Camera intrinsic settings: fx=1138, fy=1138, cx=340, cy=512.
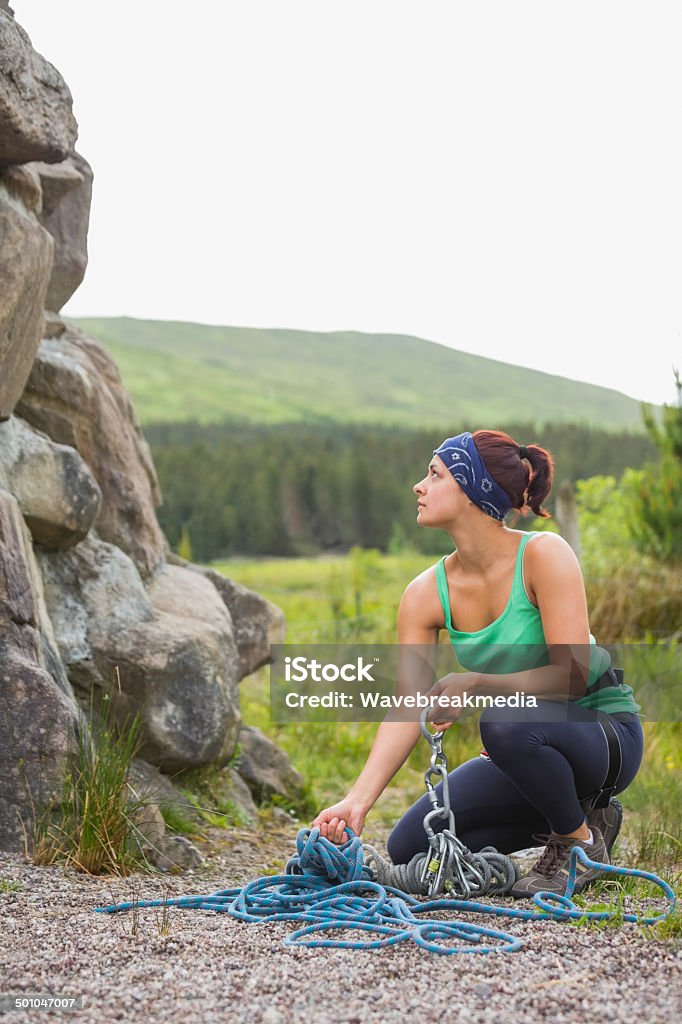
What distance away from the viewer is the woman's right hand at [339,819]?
3.41m

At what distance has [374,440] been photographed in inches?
1463

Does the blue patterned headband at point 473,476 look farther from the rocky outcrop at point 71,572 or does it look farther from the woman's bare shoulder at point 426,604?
the rocky outcrop at point 71,572

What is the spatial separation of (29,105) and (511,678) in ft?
9.83

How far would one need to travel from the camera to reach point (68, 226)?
19.7 ft

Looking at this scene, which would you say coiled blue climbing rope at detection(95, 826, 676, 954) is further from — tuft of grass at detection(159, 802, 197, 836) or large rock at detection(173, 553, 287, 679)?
large rock at detection(173, 553, 287, 679)

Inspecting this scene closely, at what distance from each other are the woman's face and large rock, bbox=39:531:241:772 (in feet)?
5.87

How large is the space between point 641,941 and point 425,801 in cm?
111

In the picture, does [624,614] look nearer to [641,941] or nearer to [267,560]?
[641,941]

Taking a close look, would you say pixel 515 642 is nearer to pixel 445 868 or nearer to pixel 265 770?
pixel 445 868

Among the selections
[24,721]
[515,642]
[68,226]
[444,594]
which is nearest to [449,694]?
[515,642]

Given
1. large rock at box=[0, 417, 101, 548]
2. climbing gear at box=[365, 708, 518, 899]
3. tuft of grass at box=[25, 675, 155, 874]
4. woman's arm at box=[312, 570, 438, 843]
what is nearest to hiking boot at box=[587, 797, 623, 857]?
climbing gear at box=[365, 708, 518, 899]

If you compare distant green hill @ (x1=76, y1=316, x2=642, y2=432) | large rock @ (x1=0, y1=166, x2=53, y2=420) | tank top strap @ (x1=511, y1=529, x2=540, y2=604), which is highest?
distant green hill @ (x1=76, y1=316, x2=642, y2=432)

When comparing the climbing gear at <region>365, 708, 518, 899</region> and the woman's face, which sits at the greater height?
the woman's face

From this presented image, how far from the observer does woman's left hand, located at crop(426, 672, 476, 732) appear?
3346 millimetres
